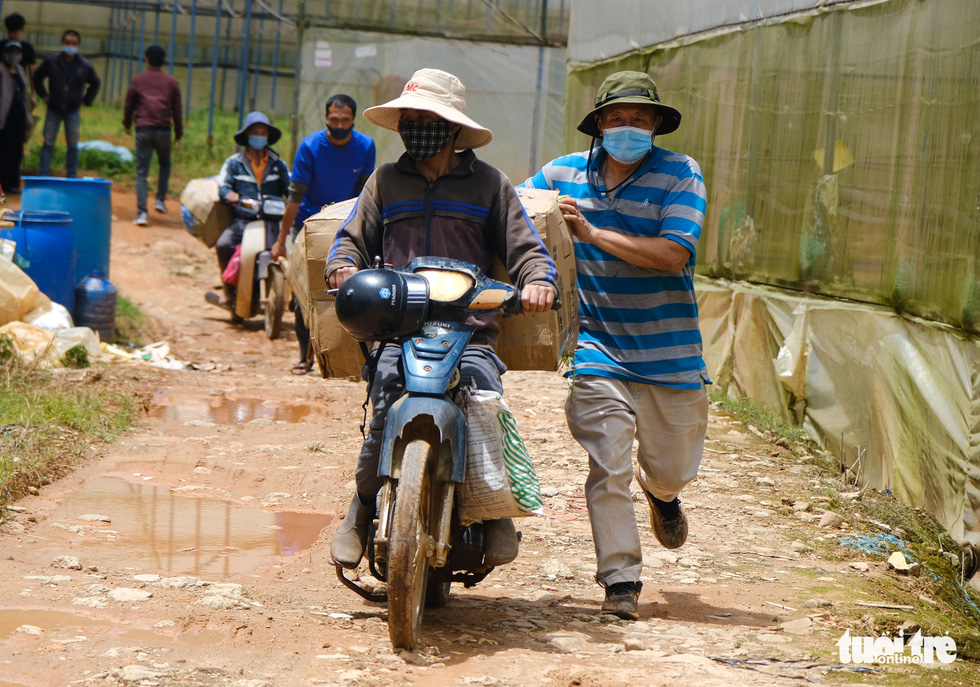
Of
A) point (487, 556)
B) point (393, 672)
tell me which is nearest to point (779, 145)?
point (487, 556)

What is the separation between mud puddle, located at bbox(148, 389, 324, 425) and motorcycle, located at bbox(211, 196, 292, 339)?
8.21 feet

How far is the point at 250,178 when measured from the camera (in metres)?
11.1

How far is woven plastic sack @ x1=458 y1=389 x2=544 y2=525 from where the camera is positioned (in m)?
3.59

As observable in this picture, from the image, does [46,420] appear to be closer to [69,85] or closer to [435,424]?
Answer: [435,424]

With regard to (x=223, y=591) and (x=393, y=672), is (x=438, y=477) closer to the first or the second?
(x=393, y=672)

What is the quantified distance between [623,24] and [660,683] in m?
8.67

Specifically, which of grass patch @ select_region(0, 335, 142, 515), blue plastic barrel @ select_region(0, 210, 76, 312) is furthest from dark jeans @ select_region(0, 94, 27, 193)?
grass patch @ select_region(0, 335, 142, 515)

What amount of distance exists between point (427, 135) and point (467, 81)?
12.5m

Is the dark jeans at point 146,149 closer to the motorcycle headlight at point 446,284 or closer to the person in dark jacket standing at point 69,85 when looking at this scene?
the person in dark jacket standing at point 69,85

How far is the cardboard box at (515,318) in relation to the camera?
411cm

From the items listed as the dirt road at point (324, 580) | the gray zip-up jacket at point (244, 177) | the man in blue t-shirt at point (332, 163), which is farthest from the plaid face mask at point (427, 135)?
the gray zip-up jacket at point (244, 177)

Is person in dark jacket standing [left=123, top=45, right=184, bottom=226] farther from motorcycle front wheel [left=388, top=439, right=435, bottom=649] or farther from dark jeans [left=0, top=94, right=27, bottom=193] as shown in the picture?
motorcycle front wheel [left=388, top=439, right=435, bottom=649]

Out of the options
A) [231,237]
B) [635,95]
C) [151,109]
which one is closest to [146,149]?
[151,109]

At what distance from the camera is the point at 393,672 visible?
335 centimetres
